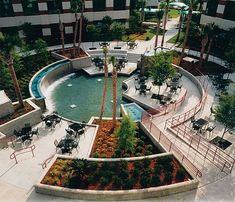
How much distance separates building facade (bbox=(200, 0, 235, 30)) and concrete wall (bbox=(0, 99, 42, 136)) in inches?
1287

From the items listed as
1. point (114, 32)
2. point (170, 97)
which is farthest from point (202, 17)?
point (170, 97)

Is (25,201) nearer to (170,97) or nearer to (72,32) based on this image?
(170,97)

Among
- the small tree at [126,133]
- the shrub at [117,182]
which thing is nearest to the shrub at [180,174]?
the small tree at [126,133]

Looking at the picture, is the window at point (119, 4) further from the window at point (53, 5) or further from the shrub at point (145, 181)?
the shrub at point (145, 181)

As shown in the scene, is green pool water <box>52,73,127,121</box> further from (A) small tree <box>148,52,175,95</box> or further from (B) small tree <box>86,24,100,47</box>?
(B) small tree <box>86,24,100,47</box>

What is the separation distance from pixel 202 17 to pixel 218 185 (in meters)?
34.7

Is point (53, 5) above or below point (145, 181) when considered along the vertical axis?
→ above

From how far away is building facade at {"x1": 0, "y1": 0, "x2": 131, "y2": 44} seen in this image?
42344 millimetres

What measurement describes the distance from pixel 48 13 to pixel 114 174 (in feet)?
116

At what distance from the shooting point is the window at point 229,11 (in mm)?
39547

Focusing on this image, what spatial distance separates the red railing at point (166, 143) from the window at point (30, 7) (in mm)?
30155

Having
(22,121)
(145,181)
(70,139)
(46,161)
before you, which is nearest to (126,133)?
(145,181)

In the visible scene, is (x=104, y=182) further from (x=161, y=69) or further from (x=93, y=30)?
(x=93, y=30)

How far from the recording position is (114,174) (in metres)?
18.4
